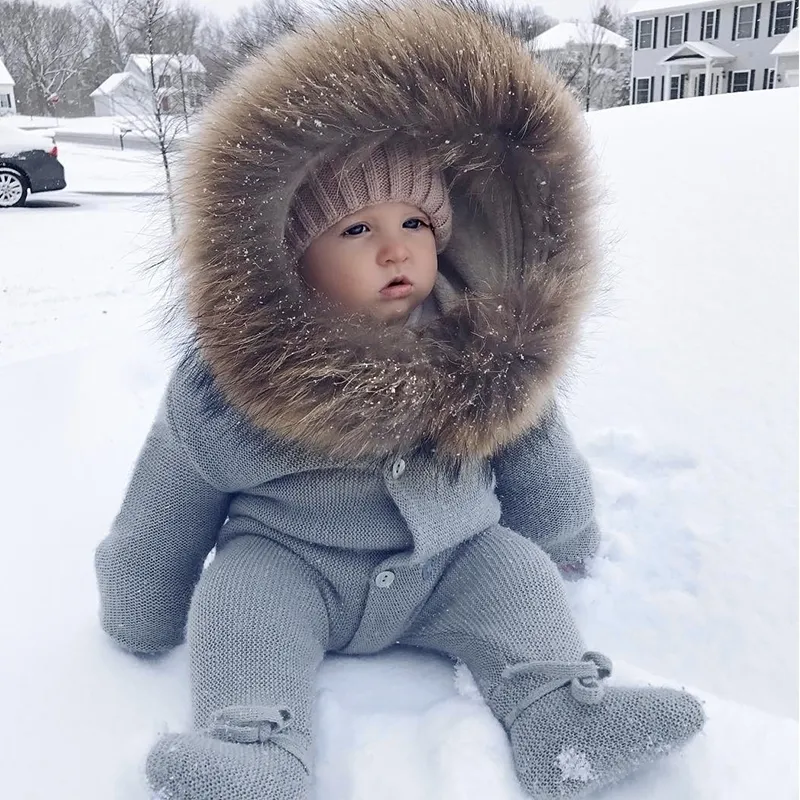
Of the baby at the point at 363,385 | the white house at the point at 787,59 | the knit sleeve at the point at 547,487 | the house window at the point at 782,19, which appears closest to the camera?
the baby at the point at 363,385

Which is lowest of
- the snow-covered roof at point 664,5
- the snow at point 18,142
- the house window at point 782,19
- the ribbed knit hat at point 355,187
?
the ribbed knit hat at point 355,187

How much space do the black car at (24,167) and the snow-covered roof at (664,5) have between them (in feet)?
61.2

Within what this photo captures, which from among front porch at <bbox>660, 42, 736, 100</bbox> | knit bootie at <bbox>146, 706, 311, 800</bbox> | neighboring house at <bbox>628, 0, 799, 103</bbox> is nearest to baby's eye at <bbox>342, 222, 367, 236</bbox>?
knit bootie at <bbox>146, 706, 311, 800</bbox>

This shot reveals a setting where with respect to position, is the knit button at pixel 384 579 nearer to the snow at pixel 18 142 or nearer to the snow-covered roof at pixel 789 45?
the snow at pixel 18 142

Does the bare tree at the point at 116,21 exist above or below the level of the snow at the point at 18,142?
above

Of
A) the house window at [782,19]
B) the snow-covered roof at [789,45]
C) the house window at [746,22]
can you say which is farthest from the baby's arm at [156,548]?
the house window at [746,22]

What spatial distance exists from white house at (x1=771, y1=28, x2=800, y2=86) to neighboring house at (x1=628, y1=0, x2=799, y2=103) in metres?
0.68

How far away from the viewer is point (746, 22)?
20578mm

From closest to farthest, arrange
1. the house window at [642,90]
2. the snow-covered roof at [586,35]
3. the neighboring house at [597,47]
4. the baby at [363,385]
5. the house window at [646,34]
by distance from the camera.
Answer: the baby at [363,385], the house window at [646,34], the house window at [642,90], the neighboring house at [597,47], the snow-covered roof at [586,35]

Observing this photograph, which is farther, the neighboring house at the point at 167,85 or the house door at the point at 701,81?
the house door at the point at 701,81

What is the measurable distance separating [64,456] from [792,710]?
1.78m

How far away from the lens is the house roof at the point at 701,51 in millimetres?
20672

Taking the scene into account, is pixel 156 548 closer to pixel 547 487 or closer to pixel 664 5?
pixel 547 487

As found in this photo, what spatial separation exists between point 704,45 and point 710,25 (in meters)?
0.67
